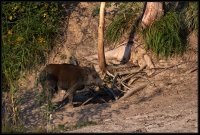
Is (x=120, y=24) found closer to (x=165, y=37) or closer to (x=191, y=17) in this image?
(x=165, y=37)

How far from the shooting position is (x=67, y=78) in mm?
12250

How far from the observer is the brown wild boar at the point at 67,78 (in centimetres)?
1218

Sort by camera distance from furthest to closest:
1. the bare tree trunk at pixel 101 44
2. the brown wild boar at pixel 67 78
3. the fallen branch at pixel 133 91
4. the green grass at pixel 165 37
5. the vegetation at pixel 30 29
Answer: the vegetation at pixel 30 29
the green grass at pixel 165 37
the bare tree trunk at pixel 101 44
the fallen branch at pixel 133 91
the brown wild boar at pixel 67 78

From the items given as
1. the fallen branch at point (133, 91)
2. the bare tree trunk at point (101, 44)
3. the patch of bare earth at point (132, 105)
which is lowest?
the fallen branch at point (133, 91)

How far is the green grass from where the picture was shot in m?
13.7

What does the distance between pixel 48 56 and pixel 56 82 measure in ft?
8.53

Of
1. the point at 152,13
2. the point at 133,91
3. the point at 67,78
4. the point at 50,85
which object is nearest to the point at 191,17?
the point at 152,13

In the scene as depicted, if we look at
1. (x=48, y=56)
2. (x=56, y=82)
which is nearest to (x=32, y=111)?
(x=56, y=82)

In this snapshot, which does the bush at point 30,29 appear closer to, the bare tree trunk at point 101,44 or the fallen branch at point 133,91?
the bare tree trunk at point 101,44

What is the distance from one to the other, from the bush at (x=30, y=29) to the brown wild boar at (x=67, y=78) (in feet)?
4.65

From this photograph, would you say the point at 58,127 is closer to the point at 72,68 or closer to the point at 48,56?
the point at 72,68

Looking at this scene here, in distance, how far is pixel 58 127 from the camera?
9.87 metres

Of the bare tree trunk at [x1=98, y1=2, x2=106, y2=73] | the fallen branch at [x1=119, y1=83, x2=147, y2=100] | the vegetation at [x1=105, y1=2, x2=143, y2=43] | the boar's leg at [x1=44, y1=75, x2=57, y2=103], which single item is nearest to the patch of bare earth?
the fallen branch at [x1=119, y1=83, x2=147, y2=100]

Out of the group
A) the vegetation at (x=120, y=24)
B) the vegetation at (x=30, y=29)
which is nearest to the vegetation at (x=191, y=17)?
the vegetation at (x=120, y=24)
